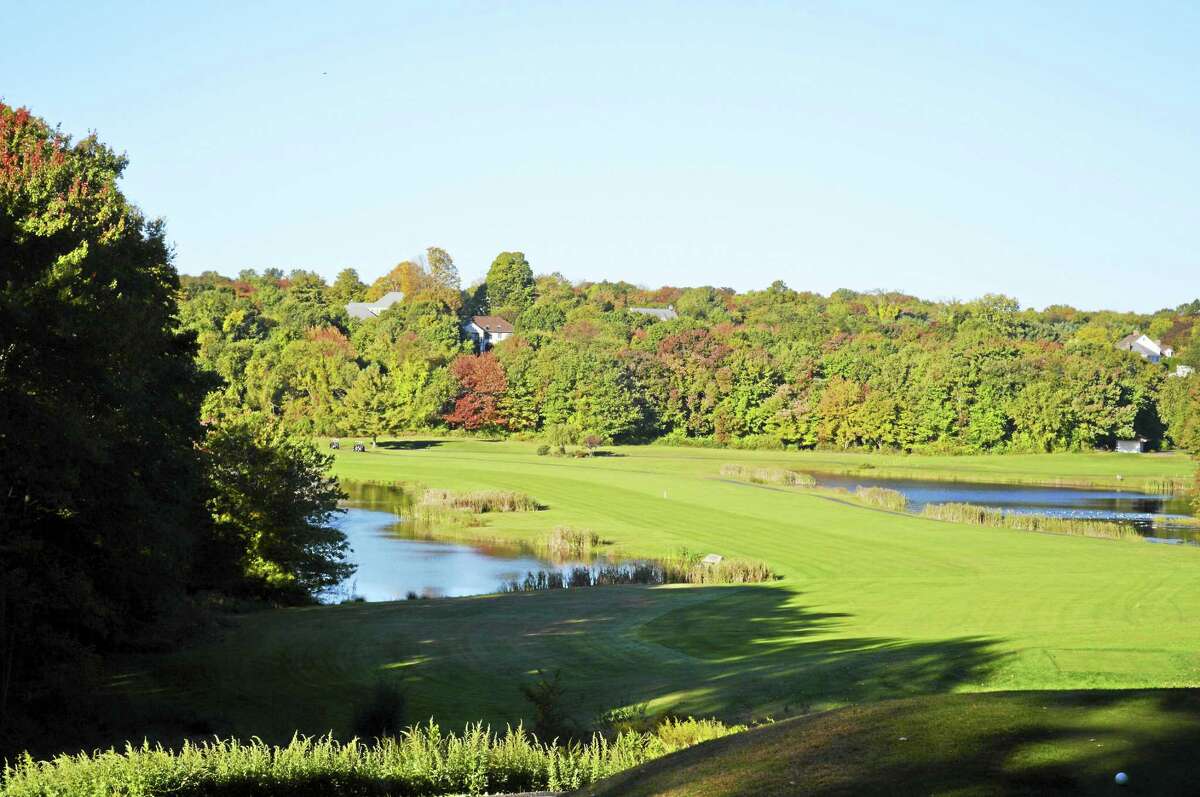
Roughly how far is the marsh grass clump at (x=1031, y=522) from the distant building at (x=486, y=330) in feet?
297

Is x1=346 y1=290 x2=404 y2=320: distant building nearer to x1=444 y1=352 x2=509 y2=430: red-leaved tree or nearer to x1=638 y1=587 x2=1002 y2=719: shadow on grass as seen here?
x1=444 y1=352 x2=509 y2=430: red-leaved tree

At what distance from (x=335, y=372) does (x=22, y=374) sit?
8968cm

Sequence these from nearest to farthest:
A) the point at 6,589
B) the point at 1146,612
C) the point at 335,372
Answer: the point at 6,589 < the point at 1146,612 < the point at 335,372

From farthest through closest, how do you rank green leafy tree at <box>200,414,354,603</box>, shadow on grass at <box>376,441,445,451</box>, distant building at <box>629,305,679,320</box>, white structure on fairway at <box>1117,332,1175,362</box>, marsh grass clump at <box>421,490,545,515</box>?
distant building at <box>629,305,679,320</box> → white structure on fairway at <box>1117,332,1175,362</box> → shadow on grass at <box>376,441,445,451</box> → marsh grass clump at <box>421,490,545,515</box> → green leafy tree at <box>200,414,354,603</box>

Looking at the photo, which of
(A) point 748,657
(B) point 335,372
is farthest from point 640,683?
(B) point 335,372

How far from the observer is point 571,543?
1960 inches

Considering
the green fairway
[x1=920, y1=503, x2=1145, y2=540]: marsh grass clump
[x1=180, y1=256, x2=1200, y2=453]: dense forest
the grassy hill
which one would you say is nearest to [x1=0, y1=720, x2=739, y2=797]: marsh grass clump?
the grassy hill

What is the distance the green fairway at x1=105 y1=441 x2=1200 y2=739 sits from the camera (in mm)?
18297

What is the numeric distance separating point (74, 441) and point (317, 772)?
1021 centimetres

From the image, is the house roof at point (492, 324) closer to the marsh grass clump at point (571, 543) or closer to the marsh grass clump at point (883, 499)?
the marsh grass clump at point (883, 499)

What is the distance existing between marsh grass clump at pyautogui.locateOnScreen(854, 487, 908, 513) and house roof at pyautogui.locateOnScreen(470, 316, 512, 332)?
3641 inches

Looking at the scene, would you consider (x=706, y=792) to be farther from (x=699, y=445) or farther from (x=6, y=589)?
(x=699, y=445)

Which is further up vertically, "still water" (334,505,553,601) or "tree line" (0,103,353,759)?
"tree line" (0,103,353,759)

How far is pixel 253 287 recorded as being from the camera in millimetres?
160125
